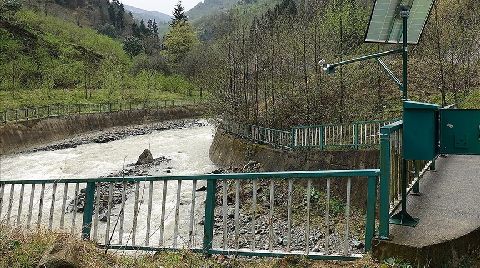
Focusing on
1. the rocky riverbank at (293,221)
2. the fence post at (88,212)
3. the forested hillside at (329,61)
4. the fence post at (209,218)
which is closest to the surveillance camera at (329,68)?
the fence post at (209,218)

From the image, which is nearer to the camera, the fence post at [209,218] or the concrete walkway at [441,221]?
the concrete walkway at [441,221]

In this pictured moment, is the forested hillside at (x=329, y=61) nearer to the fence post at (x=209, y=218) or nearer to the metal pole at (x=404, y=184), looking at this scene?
the metal pole at (x=404, y=184)

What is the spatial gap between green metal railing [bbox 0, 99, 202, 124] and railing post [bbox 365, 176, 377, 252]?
33141 mm

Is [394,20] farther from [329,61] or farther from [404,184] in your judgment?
[329,61]

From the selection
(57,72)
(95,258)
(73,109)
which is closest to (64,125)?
(73,109)

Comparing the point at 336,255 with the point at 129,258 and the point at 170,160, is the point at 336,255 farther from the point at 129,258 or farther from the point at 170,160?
the point at 170,160

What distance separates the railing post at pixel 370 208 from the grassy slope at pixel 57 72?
39.9 metres

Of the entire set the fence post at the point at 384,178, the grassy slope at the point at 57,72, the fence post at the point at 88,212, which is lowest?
the fence post at the point at 88,212

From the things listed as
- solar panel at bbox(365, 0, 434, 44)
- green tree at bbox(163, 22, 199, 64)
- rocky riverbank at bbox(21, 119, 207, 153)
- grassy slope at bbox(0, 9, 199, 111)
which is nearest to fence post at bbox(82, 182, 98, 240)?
solar panel at bbox(365, 0, 434, 44)

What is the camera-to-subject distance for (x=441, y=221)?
496 centimetres

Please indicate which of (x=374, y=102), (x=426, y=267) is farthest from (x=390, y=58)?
(x=426, y=267)

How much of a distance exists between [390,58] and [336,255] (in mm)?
28239

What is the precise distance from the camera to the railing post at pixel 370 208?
4211 mm

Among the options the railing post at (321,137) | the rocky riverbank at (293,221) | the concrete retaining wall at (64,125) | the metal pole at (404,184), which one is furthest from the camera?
the concrete retaining wall at (64,125)
